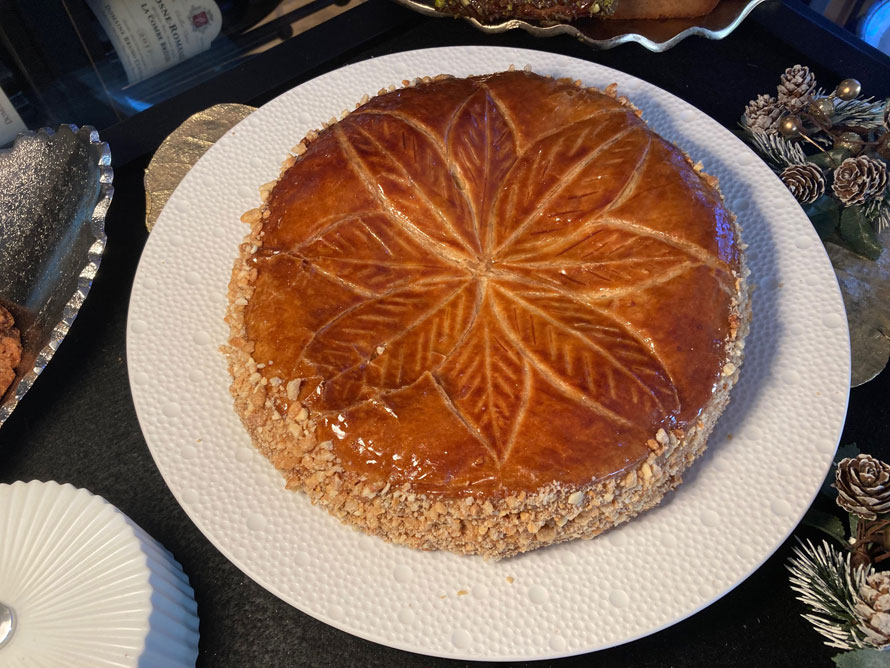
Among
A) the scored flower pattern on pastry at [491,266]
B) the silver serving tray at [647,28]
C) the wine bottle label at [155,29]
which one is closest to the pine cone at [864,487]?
the scored flower pattern on pastry at [491,266]

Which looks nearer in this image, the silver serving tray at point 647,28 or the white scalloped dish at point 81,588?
the white scalloped dish at point 81,588

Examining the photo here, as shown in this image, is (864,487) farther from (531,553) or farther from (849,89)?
(849,89)

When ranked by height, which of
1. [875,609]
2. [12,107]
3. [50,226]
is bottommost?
[875,609]

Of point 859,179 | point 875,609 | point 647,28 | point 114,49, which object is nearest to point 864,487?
point 875,609

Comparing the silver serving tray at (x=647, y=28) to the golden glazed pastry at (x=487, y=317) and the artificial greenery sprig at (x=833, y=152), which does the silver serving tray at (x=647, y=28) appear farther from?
the golden glazed pastry at (x=487, y=317)

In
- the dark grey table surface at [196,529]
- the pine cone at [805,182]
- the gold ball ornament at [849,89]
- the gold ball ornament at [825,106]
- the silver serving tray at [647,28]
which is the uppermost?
the silver serving tray at [647,28]

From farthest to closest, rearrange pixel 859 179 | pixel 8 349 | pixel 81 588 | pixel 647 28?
pixel 647 28, pixel 859 179, pixel 8 349, pixel 81 588

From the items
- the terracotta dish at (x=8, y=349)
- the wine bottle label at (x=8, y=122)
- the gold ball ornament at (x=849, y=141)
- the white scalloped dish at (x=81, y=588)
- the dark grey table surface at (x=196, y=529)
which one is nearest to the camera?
the white scalloped dish at (x=81, y=588)

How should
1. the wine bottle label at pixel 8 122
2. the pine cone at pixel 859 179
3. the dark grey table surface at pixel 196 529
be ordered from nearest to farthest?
1. the dark grey table surface at pixel 196 529
2. the pine cone at pixel 859 179
3. the wine bottle label at pixel 8 122
